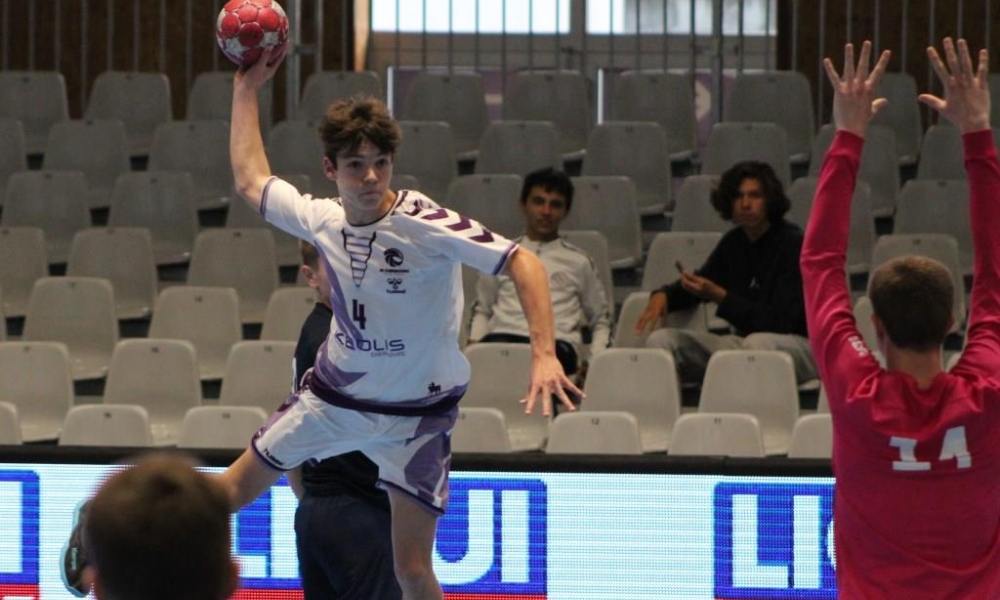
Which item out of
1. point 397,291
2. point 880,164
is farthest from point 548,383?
point 880,164

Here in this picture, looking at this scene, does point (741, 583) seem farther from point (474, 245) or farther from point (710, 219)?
point (710, 219)

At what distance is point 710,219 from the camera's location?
33.1 feet

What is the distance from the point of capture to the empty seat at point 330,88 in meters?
11.6

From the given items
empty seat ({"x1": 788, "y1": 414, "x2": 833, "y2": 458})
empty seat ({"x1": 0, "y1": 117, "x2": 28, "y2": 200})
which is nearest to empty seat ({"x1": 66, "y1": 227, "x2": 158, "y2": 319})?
empty seat ({"x1": 0, "y1": 117, "x2": 28, "y2": 200})

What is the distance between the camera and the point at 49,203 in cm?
1048

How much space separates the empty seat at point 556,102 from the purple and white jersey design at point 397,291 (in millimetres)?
6993

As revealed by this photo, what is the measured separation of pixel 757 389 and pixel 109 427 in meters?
2.87

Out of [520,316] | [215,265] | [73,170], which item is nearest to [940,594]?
[520,316]

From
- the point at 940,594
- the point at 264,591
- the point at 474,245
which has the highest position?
the point at 474,245

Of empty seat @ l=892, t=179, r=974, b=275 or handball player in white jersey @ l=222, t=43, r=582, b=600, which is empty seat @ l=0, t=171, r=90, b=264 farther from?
handball player in white jersey @ l=222, t=43, r=582, b=600

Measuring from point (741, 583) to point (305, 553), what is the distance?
139cm

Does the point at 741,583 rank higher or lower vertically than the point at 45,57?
lower

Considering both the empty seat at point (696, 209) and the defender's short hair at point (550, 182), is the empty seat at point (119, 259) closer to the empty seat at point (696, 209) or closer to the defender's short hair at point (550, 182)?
the defender's short hair at point (550, 182)

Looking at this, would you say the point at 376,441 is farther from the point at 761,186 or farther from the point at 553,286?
the point at 761,186
